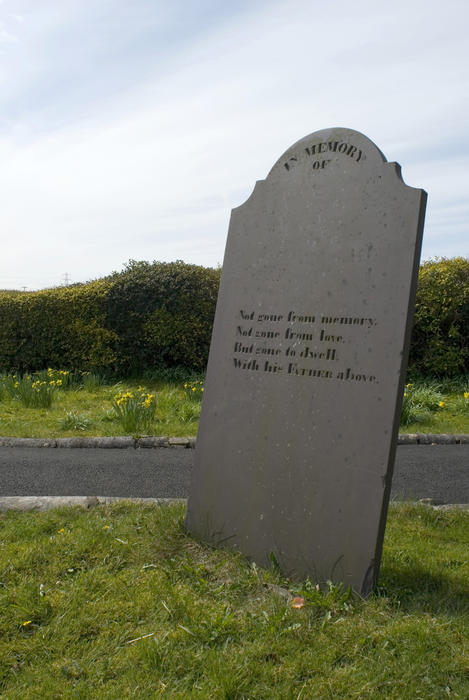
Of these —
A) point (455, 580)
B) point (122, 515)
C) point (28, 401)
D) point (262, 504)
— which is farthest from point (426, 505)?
point (28, 401)

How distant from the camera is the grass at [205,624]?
248cm

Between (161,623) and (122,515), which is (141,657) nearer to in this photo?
(161,623)

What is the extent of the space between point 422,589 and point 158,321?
27.4ft

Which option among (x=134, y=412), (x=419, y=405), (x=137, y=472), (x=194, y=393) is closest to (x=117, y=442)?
(x=134, y=412)

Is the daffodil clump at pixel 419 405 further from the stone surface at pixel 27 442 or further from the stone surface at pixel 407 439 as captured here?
the stone surface at pixel 27 442

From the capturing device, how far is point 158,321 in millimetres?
11070

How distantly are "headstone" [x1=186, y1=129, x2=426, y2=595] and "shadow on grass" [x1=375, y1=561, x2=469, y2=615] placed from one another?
194 millimetres

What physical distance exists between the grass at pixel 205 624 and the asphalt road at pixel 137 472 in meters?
1.40

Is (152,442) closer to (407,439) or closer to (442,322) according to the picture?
(407,439)

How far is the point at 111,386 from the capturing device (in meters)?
10.6

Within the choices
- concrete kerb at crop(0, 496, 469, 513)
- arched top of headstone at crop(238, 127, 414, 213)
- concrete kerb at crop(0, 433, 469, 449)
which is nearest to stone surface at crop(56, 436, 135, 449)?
concrete kerb at crop(0, 433, 469, 449)

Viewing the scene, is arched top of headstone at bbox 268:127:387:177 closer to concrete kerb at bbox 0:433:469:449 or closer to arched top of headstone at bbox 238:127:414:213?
arched top of headstone at bbox 238:127:414:213

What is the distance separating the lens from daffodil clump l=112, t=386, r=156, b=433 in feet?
23.8

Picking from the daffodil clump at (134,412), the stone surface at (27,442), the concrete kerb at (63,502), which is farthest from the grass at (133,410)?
the concrete kerb at (63,502)
